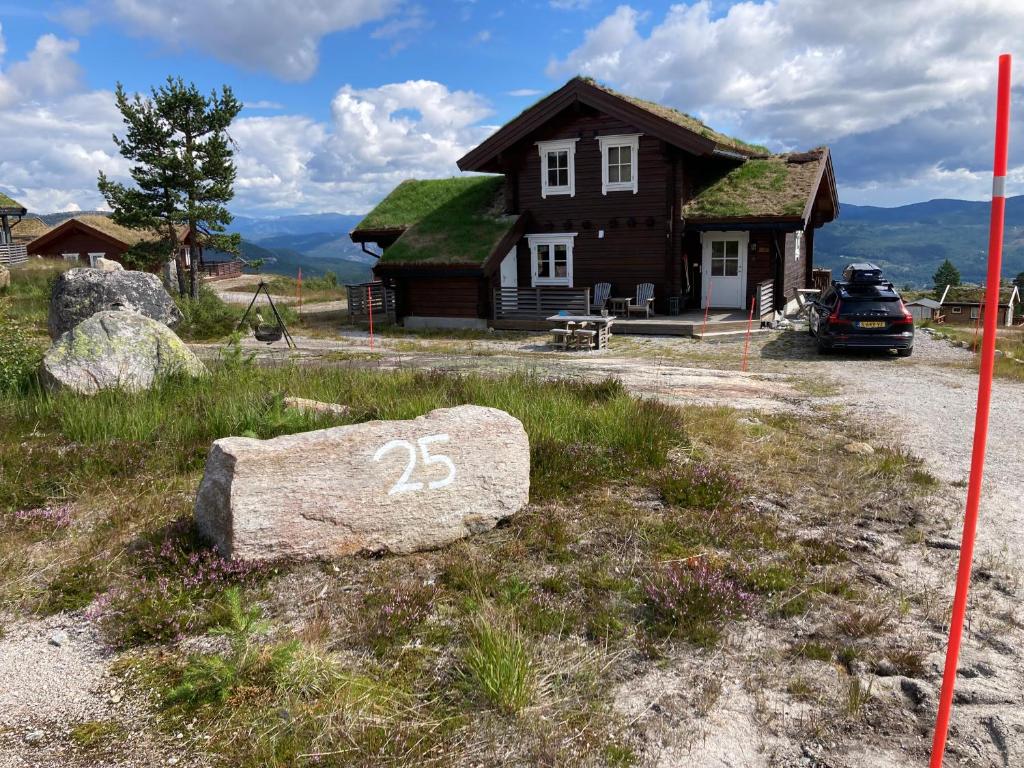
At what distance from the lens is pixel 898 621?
477 cm

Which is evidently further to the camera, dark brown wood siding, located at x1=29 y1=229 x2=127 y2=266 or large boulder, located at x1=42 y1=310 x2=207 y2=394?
dark brown wood siding, located at x1=29 y1=229 x2=127 y2=266

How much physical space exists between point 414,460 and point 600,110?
783 inches

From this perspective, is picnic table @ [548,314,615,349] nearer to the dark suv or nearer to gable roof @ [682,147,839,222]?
gable roof @ [682,147,839,222]

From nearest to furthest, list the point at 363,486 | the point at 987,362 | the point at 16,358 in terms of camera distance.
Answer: the point at 987,362 < the point at 363,486 < the point at 16,358

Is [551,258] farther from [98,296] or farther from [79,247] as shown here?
[79,247]

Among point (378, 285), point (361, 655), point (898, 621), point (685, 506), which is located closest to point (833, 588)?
point (898, 621)

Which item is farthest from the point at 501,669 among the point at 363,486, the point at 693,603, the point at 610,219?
the point at 610,219

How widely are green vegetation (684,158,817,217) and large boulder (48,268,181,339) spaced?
1580cm

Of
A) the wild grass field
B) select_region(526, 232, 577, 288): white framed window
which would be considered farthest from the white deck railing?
the wild grass field

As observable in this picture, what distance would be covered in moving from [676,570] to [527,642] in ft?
4.43

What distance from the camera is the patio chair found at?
22.9 metres

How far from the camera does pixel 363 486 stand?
5395mm

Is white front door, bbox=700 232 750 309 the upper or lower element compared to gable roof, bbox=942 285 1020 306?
upper

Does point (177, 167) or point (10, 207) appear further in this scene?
point (10, 207)
